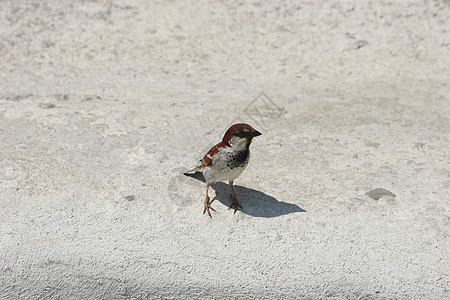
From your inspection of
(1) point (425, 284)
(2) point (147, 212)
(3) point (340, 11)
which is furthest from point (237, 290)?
(3) point (340, 11)

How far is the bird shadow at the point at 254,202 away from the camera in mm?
4531

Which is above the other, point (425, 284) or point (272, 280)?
point (425, 284)

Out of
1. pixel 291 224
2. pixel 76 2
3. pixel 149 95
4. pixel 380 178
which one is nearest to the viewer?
pixel 291 224

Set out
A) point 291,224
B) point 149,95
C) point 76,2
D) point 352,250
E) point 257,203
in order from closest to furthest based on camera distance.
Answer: point 352,250 < point 291,224 < point 257,203 < point 149,95 < point 76,2

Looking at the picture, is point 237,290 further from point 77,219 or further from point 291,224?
point 77,219

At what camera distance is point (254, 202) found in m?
4.70

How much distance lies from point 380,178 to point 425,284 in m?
1.45

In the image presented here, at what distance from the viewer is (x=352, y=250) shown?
4.07 m

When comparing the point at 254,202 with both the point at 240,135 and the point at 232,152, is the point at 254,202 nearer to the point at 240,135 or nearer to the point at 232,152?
the point at 232,152
